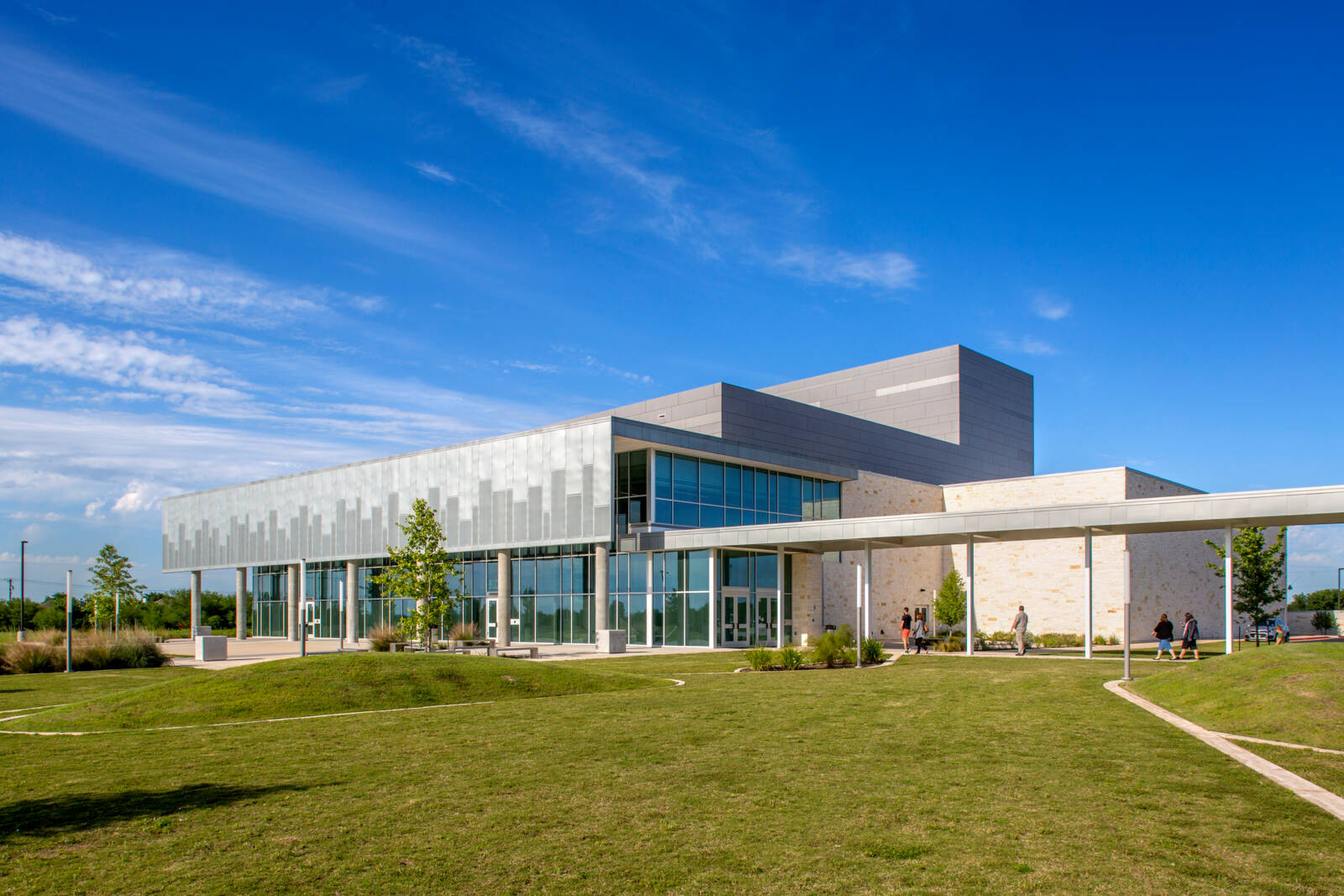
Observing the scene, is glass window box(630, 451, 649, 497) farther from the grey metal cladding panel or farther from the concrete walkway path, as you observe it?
the concrete walkway path

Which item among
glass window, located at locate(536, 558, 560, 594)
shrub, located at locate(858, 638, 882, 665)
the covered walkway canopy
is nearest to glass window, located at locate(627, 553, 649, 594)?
the covered walkway canopy

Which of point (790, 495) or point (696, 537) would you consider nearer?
point (696, 537)

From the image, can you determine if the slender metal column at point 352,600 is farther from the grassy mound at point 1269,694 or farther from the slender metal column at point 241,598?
the grassy mound at point 1269,694

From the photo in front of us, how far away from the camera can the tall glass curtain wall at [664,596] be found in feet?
116

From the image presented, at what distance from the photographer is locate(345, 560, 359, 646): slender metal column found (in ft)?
159

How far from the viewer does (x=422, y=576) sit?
34.5 metres

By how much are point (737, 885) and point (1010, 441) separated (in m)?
65.0

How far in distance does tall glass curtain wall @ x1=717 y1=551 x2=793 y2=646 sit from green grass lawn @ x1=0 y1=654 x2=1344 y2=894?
72.5ft

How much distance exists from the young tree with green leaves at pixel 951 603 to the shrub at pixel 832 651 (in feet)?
59.9

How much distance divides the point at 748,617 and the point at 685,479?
5.92 meters

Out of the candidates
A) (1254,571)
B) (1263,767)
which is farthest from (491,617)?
(1263,767)

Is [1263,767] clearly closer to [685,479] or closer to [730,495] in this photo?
[685,479]

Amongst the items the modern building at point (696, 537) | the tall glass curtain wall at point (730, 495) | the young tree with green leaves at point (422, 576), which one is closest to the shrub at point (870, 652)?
the modern building at point (696, 537)

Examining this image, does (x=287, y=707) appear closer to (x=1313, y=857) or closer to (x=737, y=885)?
(x=737, y=885)
